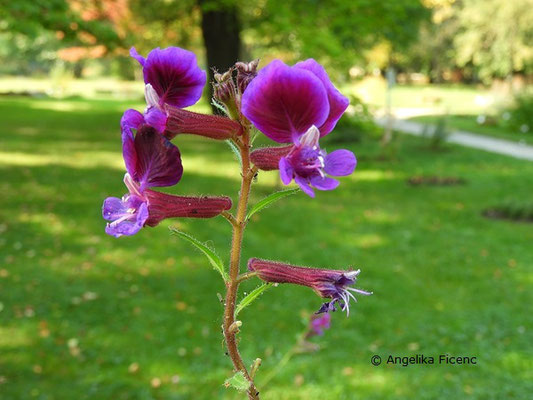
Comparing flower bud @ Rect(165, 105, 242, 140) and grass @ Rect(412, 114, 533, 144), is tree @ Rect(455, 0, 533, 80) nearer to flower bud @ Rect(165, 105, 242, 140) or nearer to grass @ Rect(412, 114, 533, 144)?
grass @ Rect(412, 114, 533, 144)

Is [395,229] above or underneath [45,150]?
above

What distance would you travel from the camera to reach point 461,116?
1142 inches

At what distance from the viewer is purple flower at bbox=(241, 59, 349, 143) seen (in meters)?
0.84

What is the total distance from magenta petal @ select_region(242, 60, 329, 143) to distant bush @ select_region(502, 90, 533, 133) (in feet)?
76.8

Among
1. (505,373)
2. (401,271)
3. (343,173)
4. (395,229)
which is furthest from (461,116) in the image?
(343,173)

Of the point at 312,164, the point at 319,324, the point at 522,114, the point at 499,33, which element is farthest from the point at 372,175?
the point at 499,33

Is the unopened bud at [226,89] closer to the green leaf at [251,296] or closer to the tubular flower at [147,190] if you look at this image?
the tubular flower at [147,190]

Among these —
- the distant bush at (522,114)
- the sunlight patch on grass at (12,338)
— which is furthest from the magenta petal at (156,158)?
the distant bush at (522,114)

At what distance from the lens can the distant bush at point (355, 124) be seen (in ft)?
39.4

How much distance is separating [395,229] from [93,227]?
198 inches

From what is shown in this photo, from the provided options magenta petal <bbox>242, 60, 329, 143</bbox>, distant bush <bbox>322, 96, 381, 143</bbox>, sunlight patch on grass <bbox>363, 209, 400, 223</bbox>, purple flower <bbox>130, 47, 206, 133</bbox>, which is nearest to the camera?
magenta petal <bbox>242, 60, 329, 143</bbox>

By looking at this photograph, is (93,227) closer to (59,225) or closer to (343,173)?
(59,225)

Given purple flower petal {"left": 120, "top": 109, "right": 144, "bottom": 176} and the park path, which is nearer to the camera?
purple flower petal {"left": 120, "top": 109, "right": 144, "bottom": 176}

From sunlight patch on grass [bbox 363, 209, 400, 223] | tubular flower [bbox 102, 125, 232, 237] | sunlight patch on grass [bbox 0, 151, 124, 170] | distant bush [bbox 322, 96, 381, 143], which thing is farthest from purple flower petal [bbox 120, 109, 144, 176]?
sunlight patch on grass [bbox 0, 151, 124, 170]
